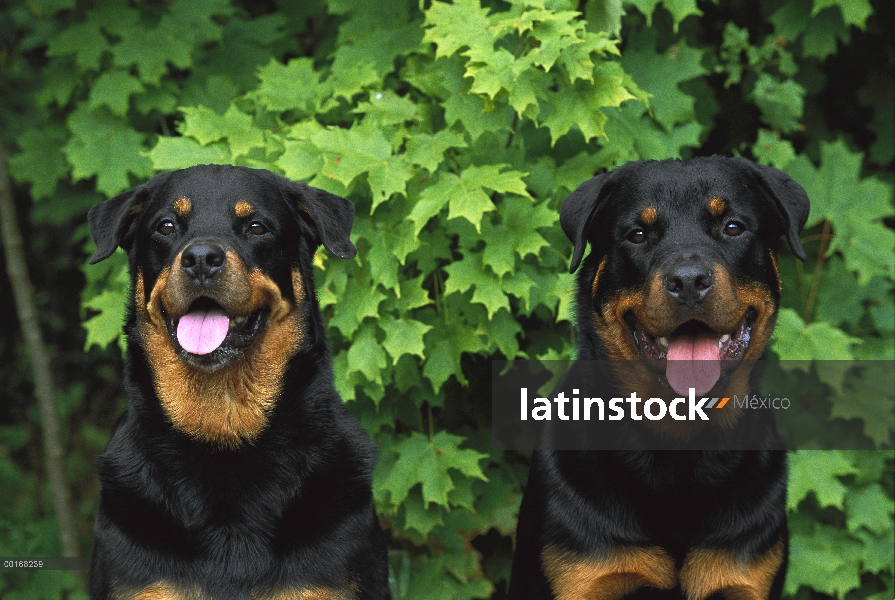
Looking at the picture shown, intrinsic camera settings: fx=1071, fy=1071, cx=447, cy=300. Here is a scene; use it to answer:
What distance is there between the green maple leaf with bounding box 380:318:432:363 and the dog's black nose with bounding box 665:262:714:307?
4.45 feet

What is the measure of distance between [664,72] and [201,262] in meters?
2.66

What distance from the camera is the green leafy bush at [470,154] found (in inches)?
174

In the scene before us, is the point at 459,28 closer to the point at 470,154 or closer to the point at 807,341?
the point at 470,154

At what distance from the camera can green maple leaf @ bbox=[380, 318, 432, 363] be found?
4.41 metres

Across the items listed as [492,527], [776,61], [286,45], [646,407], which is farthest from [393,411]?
[776,61]

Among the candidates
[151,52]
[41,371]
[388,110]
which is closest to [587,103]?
[388,110]

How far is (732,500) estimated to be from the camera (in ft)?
11.5

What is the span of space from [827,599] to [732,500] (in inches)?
92.3

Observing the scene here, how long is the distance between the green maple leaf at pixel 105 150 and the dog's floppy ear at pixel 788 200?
9.85ft

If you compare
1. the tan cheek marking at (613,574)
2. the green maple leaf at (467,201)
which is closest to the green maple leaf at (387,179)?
the green maple leaf at (467,201)

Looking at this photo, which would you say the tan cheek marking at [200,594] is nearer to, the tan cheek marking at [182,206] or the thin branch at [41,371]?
the tan cheek marking at [182,206]

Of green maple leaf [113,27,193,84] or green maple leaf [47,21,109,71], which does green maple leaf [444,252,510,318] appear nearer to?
green maple leaf [113,27,193,84]

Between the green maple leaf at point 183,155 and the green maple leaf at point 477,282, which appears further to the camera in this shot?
the green maple leaf at point 183,155

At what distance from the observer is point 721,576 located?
3404 millimetres
